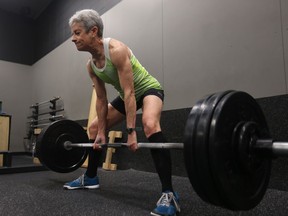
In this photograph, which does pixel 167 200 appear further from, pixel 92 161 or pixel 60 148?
pixel 60 148

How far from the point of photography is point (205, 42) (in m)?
2.30

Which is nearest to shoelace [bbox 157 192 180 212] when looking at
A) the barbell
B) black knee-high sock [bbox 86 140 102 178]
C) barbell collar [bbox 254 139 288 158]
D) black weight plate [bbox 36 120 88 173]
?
the barbell

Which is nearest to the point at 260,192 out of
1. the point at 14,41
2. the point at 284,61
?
the point at 284,61

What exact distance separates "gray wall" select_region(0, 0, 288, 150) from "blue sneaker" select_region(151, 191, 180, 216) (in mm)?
1062

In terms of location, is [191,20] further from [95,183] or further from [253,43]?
[95,183]

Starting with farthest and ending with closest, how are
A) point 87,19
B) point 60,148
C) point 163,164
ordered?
1. point 60,148
2. point 87,19
3. point 163,164

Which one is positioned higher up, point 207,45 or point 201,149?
point 207,45

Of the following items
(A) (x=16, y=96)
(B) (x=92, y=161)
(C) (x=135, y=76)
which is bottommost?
(B) (x=92, y=161)

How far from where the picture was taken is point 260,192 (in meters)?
0.93

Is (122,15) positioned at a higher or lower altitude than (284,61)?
higher

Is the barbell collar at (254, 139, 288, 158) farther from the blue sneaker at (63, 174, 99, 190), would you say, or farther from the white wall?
the blue sneaker at (63, 174, 99, 190)

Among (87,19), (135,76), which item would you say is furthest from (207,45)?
(87,19)

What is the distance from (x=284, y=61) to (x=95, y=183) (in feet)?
5.19

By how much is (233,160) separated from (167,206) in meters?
0.56
